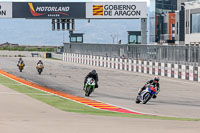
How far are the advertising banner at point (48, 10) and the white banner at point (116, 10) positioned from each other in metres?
1.20

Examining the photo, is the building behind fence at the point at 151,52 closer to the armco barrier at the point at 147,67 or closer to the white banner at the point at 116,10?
the armco barrier at the point at 147,67

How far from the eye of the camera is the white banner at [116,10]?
6769cm

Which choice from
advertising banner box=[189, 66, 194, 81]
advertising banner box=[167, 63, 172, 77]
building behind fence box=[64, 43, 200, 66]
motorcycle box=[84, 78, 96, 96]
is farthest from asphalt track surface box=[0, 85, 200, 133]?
advertising banner box=[167, 63, 172, 77]

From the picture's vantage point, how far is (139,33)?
62500mm

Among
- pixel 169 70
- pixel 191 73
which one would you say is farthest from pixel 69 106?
pixel 169 70

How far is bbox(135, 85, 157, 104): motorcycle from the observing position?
66.6ft

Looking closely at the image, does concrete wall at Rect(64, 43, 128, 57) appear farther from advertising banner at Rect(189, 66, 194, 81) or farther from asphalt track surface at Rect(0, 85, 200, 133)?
asphalt track surface at Rect(0, 85, 200, 133)

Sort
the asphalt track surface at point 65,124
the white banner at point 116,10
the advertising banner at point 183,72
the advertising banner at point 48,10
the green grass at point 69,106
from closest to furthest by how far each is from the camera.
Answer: the asphalt track surface at point 65,124
the green grass at point 69,106
the advertising banner at point 183,72
the advertising banner at point 48,10
the white banner at point 116,10

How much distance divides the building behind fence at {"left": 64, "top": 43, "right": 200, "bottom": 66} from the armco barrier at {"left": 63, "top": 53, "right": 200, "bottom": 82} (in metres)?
0.33

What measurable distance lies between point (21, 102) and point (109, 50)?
33169 millimetres

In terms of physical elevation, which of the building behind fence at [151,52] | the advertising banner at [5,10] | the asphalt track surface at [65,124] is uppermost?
the advertising banner at [5,10]

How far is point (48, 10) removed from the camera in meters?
67.3

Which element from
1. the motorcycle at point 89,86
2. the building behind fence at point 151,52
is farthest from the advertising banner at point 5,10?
the motorcycle at point 89,86

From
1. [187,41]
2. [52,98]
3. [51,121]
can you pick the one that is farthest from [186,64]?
[187,41]
